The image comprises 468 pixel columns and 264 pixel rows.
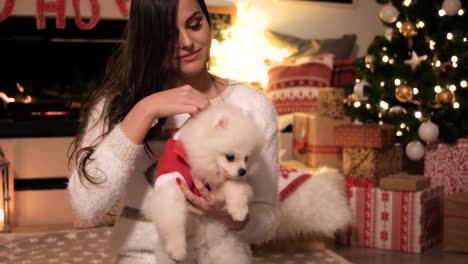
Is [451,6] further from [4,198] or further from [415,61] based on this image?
[4,198]

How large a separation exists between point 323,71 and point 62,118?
185 centimetres

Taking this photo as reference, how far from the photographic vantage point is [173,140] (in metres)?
1.30

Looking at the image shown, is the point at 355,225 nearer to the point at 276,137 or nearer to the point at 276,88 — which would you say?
the point at 276,88

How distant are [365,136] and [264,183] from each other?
2018 mm

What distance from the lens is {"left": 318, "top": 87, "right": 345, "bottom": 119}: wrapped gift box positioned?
3.84 metres

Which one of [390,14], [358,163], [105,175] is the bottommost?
[358,163]

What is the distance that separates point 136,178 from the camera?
1.44 metres

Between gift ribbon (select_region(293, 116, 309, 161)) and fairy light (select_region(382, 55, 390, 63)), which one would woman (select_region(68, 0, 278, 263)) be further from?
fairy light (select_region(382, 55, 390, 63))

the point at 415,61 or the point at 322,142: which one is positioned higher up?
the point at 415,61

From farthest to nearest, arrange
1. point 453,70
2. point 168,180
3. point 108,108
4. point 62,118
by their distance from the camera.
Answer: point 62,118
point 453,70
point 108,108
point 168,180

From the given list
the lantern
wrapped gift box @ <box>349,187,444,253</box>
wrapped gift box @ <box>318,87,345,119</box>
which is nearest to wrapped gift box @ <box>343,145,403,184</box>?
wrapped gift box @ <box>349,187,444,253</box>

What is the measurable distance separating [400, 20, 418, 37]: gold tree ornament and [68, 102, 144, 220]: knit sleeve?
2905 millimetres

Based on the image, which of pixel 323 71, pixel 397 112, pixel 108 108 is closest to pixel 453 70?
pixel 397 112

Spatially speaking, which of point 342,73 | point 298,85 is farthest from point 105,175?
point 342,73
